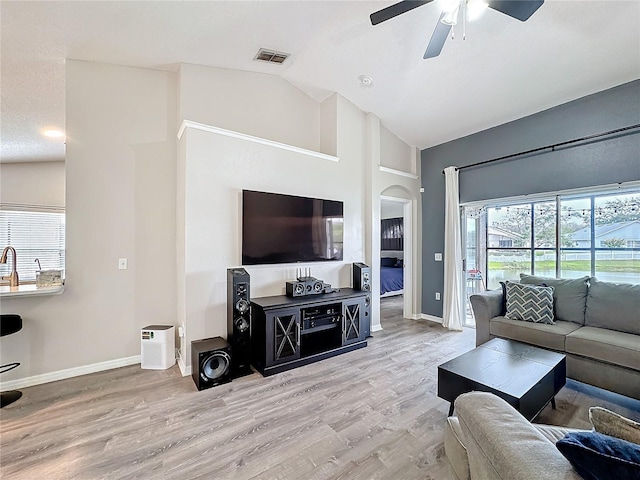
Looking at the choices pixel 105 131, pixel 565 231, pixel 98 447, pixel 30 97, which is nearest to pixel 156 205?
pixel 105 131

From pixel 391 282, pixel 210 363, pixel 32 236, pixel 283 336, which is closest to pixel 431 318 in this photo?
pixel 391 282

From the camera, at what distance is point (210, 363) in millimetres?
2756

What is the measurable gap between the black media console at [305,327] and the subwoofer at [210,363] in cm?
38

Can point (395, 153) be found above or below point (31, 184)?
above

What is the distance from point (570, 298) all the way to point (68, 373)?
5432mm

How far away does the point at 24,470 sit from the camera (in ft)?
5.77

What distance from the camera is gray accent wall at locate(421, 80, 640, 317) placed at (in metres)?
3.25

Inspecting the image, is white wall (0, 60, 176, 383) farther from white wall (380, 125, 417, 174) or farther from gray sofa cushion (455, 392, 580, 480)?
gray sofa cushion (455, 392, 580, 480)

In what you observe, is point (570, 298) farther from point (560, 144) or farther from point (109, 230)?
point (109, 230)

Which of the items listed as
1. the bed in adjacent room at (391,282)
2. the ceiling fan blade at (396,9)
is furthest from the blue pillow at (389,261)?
the ceiling fan blade at (396,9)

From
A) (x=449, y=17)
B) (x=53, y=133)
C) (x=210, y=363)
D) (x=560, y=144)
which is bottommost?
(x=210, y=363)

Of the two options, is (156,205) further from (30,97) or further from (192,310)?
(30,97)

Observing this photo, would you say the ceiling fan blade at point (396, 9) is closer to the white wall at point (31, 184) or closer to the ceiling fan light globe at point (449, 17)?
the ceiling fan light globe at point (449, 17)

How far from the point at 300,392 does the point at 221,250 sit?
1689 millimetres
